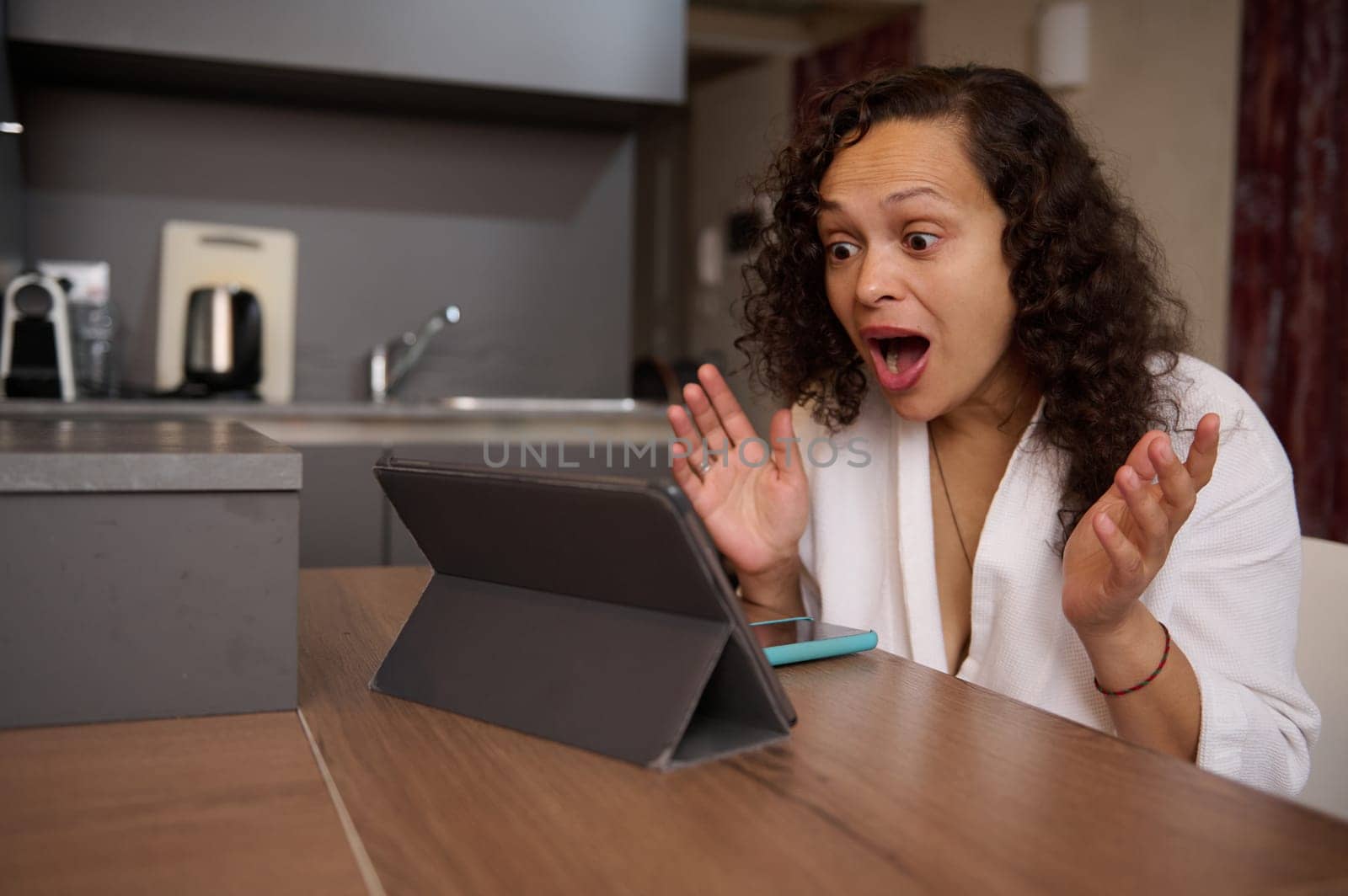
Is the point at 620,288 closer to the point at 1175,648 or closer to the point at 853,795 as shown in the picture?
the point at 1175,648

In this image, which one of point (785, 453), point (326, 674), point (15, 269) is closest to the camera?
point (326, 674)

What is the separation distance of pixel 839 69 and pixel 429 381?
2976 mm

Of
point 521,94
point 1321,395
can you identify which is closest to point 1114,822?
point 521,94

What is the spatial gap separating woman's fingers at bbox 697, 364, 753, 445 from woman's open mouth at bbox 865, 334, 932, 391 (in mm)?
172

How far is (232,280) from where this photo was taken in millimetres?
3139

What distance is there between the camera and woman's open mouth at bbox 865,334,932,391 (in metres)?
1.24

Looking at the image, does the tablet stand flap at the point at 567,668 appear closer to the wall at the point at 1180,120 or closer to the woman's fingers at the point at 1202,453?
the woman's fingers at the point at 1202,453

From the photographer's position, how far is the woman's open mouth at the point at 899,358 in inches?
48.8

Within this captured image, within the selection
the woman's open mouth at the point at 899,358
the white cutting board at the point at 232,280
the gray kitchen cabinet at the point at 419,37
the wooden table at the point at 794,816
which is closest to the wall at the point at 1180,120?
the gray kitchen cabinet at the point at 419,37

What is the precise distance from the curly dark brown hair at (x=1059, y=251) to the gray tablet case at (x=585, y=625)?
0.64 m

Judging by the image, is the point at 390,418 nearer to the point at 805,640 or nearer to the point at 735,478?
the point at 735,478

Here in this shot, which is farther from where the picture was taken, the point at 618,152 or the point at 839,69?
the point at 839,69

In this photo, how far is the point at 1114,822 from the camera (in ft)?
1.78

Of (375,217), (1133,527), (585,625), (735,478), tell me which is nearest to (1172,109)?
(375,217)
